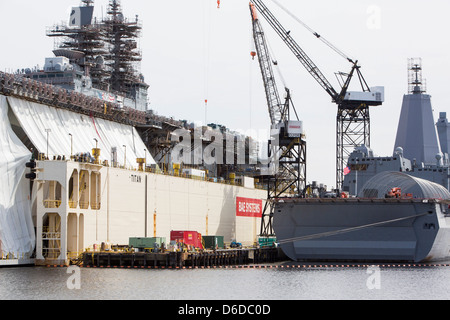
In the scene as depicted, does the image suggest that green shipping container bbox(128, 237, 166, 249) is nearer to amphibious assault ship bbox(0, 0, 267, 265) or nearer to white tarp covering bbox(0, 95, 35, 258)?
amphibious assault ship bbox(0, 0, 267, 265)

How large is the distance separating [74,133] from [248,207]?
32.4 m

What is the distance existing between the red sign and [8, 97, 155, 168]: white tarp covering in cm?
1502

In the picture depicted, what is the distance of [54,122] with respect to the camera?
74.1 metres

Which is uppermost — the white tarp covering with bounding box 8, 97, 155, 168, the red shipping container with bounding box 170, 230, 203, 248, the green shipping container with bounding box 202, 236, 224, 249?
the white tarp covering with bounding box 8, 97, 155, 168

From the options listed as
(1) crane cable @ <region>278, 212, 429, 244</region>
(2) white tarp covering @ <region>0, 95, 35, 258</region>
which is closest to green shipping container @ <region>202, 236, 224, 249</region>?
(1) crane cable @ <region>278, 212, 429, 244</region>

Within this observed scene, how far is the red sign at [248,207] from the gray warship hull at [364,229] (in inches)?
1106

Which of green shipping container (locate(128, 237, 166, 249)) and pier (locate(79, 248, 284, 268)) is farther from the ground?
green shipping container (locate(128, 237, 166, 249))

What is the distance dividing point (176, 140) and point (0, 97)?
31253 millimetres

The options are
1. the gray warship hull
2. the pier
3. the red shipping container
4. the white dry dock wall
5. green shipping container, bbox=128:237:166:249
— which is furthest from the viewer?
the white dry dock wall

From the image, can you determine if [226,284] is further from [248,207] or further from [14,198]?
[248,207]

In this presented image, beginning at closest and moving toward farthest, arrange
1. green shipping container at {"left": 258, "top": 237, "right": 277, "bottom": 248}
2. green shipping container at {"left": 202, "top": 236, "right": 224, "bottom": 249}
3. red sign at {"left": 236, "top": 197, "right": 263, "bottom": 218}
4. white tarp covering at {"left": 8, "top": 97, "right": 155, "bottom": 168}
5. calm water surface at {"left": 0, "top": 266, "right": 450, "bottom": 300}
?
1. calm water surface at {"left": 0, "top": 266, "right": 450, "bottom": 300}
2. white tarp covering at {"left": 8, "top": 97, "right": 155, "bottom": 168}
3. green shipping container at {"left": 202, "top": 236, "right": 224, "bottom": 249}
4. green shipping container at {"left": 258, "top": 237, "right": 277, "bottom": 248}
5. red sign at {"left": 236, "top": 197, "right": 263, "bottom": 218}

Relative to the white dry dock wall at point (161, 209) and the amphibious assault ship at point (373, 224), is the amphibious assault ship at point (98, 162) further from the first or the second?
the amphibious assault ship at point (373, 224)

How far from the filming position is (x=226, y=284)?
52.5m

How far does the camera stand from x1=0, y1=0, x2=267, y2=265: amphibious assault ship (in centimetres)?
6494
